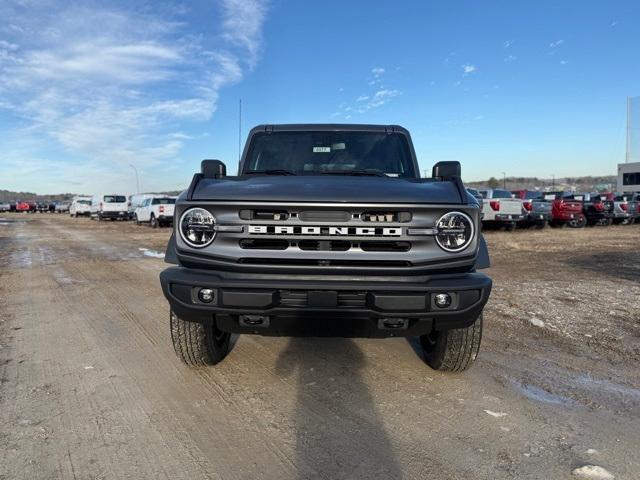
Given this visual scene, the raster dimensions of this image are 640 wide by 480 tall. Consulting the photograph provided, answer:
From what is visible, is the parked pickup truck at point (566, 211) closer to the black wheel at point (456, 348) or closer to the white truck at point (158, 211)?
the white truck at point (158, 211)

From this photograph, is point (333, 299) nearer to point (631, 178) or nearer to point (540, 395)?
point (540, 395)

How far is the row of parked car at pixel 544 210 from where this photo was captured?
18.9m

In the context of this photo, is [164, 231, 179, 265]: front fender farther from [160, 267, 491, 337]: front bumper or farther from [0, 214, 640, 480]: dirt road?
[0, 214, 640, 480]: dirt road

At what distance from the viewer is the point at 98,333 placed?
4820mm

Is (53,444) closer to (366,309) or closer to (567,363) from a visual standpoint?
(366,309)

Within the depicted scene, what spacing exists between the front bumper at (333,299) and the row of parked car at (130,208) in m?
11.2

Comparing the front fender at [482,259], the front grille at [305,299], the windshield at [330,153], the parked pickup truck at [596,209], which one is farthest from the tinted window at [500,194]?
the front grille at [305,299]

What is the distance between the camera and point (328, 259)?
2895mm

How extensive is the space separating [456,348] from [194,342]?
199 centimetres

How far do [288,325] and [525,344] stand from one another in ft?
9.12

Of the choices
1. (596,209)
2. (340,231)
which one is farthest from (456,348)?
(596,209)

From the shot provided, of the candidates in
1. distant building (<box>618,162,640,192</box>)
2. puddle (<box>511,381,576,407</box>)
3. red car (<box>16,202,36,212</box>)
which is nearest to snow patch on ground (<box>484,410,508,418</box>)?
puddle (<box>511,381,576,407</box>)

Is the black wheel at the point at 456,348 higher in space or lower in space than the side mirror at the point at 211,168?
lower

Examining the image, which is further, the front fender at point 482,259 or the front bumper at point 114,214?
the front bumper at point 114,214
